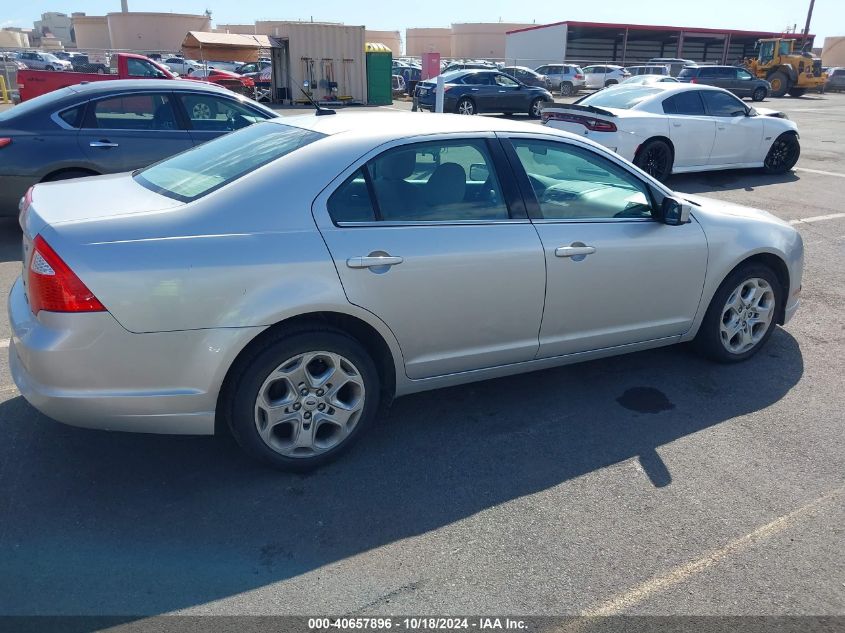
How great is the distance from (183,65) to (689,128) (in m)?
29.8

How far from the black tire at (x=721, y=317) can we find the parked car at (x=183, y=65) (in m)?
30.0

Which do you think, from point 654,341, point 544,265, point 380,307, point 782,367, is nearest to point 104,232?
point 380,307

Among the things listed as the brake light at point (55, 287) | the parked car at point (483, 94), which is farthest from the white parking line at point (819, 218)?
the parked car at point (483, 94)

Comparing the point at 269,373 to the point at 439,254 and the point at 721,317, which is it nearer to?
the point at 439,254

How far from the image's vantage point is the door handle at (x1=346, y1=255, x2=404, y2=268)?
10.4 ft

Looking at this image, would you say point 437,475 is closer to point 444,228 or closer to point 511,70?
point 444,228

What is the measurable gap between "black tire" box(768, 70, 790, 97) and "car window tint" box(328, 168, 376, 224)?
41.2m

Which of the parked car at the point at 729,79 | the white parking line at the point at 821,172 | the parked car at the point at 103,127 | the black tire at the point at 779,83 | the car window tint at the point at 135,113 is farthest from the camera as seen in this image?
the black tire at the point at 779,83

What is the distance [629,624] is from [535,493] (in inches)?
32.0

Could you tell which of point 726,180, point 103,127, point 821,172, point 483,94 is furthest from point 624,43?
point 103,127

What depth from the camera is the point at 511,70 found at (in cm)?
3303

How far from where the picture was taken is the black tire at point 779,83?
37.5 metres

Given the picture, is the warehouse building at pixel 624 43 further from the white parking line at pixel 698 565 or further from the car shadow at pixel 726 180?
the white parking line at pixel 698 565

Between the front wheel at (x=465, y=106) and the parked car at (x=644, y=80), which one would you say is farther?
the front wheel at (x=465, y=106)
